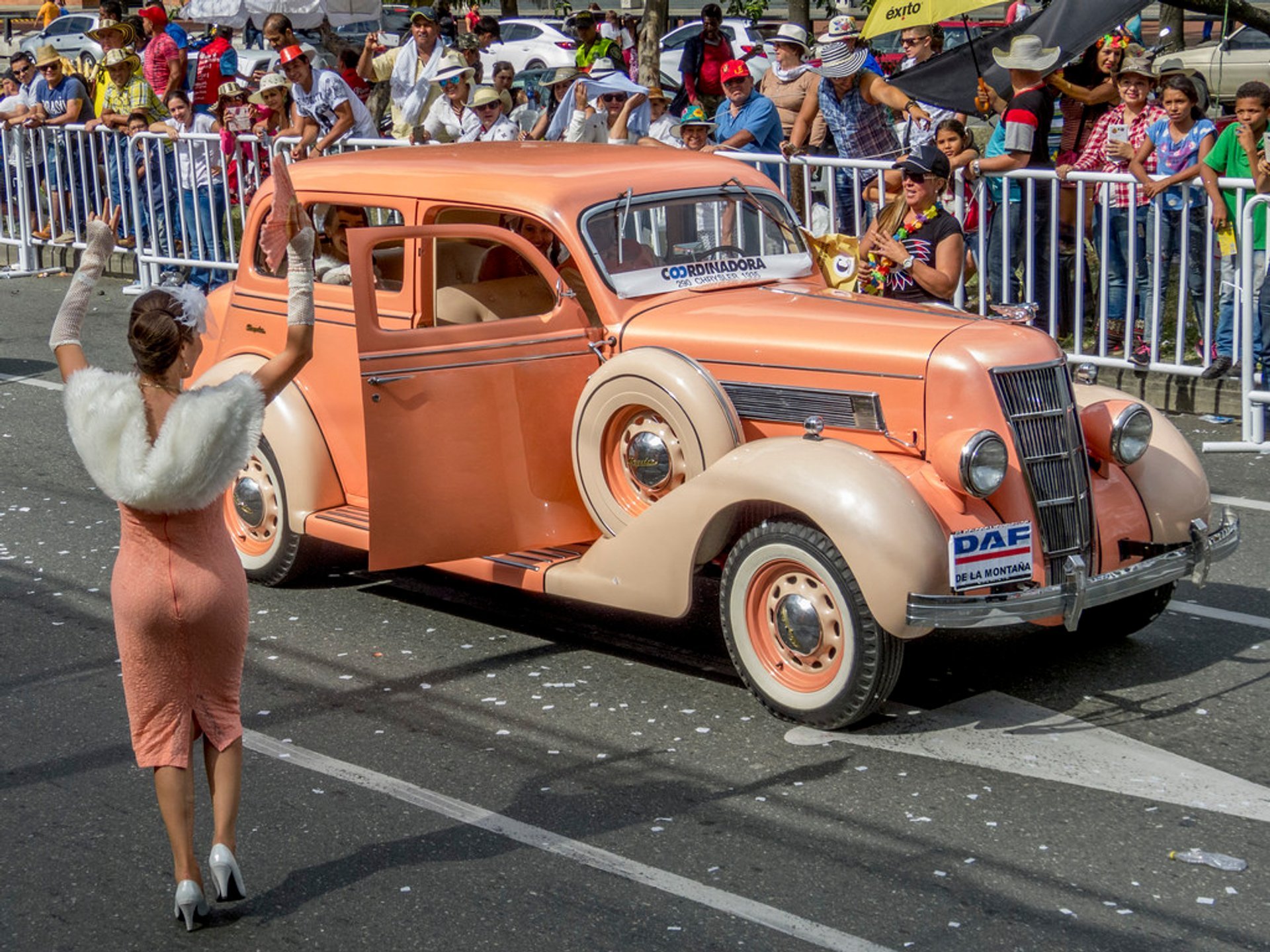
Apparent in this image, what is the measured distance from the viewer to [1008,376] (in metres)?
5.70

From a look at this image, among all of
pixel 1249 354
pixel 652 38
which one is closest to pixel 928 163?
pixel 1249 354

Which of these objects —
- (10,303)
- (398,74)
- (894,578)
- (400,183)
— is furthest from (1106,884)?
(10,303)

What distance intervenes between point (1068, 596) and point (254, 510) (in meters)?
3.59

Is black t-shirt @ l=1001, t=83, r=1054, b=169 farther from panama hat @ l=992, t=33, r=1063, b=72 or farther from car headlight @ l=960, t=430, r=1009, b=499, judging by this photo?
car headlight @ l=960, t=430, r=1009, b=499

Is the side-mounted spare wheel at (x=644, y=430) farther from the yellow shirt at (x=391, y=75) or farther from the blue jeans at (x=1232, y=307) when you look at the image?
the yellow shirt at (x=391, y=75)

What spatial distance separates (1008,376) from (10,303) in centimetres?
1202

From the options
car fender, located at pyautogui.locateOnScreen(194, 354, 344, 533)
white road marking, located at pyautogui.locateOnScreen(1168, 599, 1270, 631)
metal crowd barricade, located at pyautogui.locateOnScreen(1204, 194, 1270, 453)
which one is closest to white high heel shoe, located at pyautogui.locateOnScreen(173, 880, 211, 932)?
car fender, located at pyautogui.locateOnScreen(194, 354, 344, 533)

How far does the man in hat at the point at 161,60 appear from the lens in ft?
53.3

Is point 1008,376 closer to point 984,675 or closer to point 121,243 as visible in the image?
point 984,675

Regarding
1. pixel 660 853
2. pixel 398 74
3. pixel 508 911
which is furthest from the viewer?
pixel 398 74

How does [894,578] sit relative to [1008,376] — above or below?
below

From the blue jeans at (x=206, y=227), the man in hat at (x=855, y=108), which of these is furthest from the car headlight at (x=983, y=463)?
the blue jeans at (x=206, y=227)

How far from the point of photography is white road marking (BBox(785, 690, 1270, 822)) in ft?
16.7

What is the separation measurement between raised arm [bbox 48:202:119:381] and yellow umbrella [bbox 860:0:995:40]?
7.70 meters
